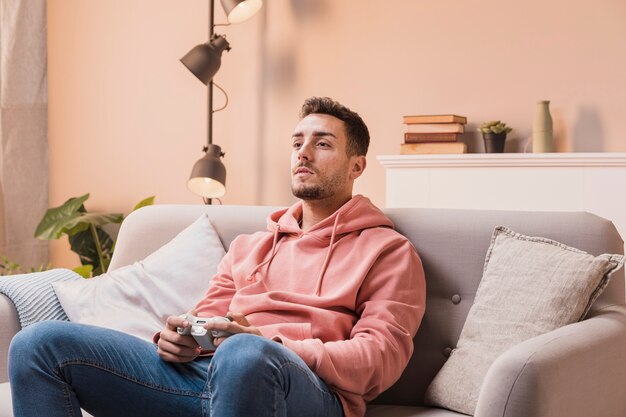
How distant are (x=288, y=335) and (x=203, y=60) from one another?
2.35 meters

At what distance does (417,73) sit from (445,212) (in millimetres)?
1885

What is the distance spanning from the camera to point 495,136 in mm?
3680

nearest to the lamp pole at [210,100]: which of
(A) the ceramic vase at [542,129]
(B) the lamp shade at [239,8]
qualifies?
(B) the lamp shade at [239,8]

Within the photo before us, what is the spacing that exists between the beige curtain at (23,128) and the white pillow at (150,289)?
2.64 metres

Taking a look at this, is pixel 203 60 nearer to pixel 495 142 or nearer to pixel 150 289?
pixel 495 142

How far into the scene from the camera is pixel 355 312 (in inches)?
82.2

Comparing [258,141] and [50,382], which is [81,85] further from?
[50,382]

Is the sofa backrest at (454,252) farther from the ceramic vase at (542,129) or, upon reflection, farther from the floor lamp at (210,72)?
the floor lamp at (210,72)

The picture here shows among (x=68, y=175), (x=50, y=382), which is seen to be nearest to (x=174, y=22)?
(x=68, y=175)

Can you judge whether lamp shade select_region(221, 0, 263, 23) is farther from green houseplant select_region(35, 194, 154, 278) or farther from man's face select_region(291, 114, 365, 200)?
man's face select_region(291, 114, 365, 200)

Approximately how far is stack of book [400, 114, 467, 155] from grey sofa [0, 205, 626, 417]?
1.39m

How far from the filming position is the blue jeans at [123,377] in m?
1.68

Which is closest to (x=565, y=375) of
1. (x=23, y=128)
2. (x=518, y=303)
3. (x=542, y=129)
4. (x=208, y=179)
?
(x=518, y=303)

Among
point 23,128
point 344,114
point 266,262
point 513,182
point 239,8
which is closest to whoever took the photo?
point 266,262
